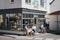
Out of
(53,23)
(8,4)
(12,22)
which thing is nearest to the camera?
(12,22)

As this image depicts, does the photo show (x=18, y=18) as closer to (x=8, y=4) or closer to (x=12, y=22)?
(x=12, y=22)

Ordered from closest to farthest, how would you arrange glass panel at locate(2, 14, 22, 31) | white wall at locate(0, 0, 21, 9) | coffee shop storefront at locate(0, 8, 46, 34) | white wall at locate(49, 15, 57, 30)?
coffee shop storefront at locate(0, 8, 46, 34) → glass panel at locate(2, 14, 22, 31) → white wall at locate(0, 0, 21, 9) → white wall at locate(49, 15, 57, 30)

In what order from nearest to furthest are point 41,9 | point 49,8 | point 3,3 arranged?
point 3,3 → point 41,9 → point 49,8

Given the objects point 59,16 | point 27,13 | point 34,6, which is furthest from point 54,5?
point 27,13

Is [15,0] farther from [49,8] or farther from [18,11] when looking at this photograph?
[49,8]

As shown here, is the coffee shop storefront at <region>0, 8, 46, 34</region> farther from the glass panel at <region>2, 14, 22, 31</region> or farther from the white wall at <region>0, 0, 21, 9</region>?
the white wall at <region>0, 0, 21, 9</region>

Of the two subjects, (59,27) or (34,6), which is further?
(59,27)

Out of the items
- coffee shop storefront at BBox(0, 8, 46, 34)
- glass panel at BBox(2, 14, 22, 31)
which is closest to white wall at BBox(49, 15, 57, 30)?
coffee shop storefront at BBox(0, 8, 46, 34)

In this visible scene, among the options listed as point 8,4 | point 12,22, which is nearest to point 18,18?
point 12,22

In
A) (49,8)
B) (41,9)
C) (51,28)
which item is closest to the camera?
(41,9)

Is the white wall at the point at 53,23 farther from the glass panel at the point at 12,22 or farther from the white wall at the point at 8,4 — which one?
the white wall at the point at 8,4

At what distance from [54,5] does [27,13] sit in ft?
37.2

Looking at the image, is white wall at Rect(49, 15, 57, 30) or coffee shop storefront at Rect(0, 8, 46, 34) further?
white wall at Rect(49, 15, 57, 30)

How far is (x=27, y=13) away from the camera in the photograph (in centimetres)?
3234
